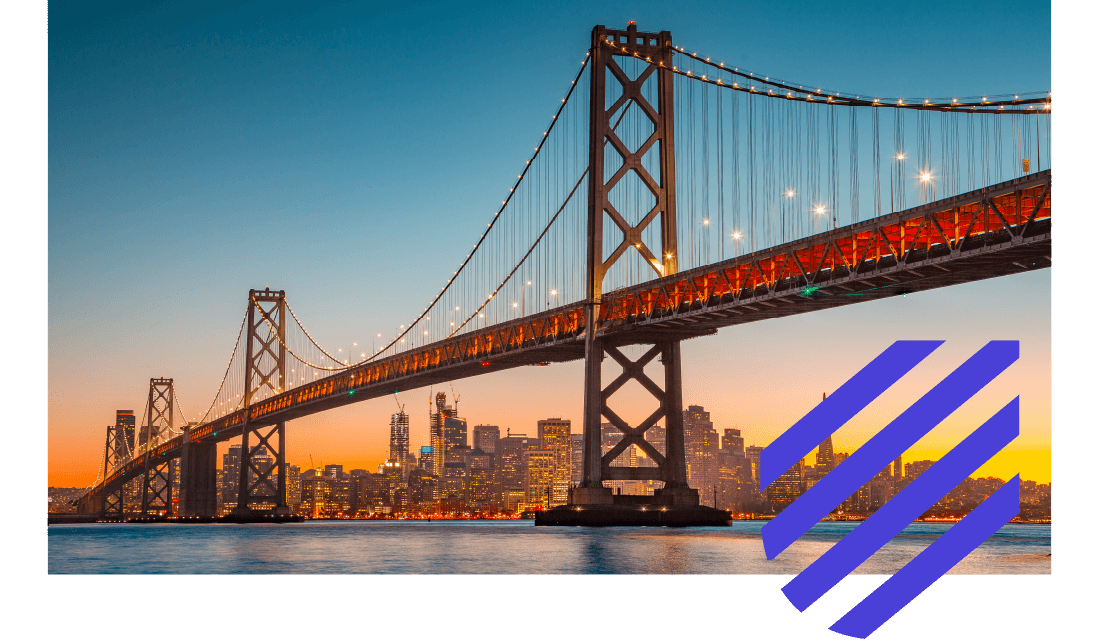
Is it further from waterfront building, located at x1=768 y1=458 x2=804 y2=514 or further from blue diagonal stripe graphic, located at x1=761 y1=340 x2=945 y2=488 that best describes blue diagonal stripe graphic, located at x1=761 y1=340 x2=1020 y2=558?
waterfront building, located at x1=768 y1=458 x2=804 y2=514

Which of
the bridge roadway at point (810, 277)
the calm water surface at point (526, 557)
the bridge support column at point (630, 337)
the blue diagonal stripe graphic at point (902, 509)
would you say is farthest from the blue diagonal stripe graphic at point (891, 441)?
the bridge support column at point (630, 337)

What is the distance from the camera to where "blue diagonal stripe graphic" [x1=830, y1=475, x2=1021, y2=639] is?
36.3ft

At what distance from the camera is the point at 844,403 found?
11.1 m

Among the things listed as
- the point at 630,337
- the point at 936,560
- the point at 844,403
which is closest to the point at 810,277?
the point at 630,337

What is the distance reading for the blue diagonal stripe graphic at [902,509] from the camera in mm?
11078

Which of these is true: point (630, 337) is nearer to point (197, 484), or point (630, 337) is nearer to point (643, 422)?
point (643, 422)

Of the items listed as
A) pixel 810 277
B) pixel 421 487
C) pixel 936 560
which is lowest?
pixel 421 487

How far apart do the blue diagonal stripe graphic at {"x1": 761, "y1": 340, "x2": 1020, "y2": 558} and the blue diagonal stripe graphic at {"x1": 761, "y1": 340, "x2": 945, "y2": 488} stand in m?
0.42

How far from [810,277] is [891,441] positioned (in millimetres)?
15649

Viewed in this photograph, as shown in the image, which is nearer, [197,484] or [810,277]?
[810,277]

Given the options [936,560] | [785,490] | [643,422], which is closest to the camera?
[936,560]

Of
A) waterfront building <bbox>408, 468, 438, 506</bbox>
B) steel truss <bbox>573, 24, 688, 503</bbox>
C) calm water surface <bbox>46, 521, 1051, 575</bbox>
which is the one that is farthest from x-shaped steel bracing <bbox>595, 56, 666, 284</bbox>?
waterfront building <bbox>408, 468, 438, 506</bbox>

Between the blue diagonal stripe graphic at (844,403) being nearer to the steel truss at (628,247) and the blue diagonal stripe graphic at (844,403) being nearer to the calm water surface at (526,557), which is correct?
the calm water surface at (526,557)
